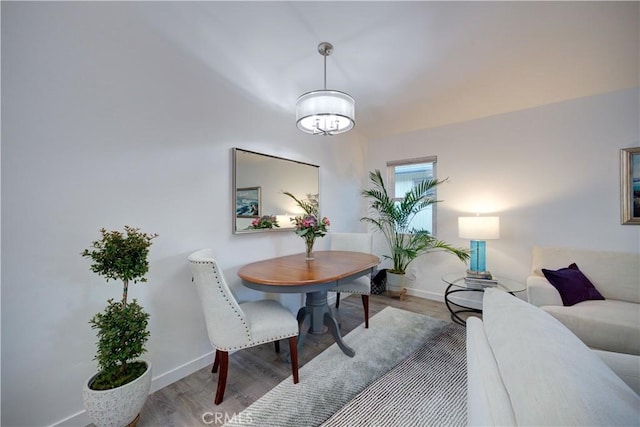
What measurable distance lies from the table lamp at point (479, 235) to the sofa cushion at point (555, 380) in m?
2.09

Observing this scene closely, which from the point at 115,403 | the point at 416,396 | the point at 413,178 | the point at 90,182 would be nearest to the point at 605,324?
the point at 416,396

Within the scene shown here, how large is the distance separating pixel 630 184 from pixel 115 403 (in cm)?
446

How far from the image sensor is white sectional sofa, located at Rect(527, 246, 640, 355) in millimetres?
1642

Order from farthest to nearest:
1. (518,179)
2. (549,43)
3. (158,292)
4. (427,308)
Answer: (427,308) < (518,179) < (549,43) < (158,292)

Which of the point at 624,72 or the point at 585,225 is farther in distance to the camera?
the point at 585,225

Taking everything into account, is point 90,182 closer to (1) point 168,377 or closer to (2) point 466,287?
(1) point 168,377

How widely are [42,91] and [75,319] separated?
1325 millimetres

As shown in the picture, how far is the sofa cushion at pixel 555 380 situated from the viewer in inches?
18.5

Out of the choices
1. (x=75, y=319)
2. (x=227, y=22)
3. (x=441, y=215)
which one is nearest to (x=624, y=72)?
(x=441, y=215)

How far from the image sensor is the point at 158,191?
1747 millimetres

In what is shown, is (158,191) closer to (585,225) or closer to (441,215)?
(441,215)

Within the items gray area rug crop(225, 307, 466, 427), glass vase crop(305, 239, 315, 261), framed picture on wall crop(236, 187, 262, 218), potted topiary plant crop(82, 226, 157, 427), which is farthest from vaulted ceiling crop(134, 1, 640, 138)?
gray area rug crop(225, 307, 466, 427)

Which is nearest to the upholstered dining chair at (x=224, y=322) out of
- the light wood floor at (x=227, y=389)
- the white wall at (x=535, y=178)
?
the light wood floor at (x=227, y=389)

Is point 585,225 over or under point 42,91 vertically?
under
